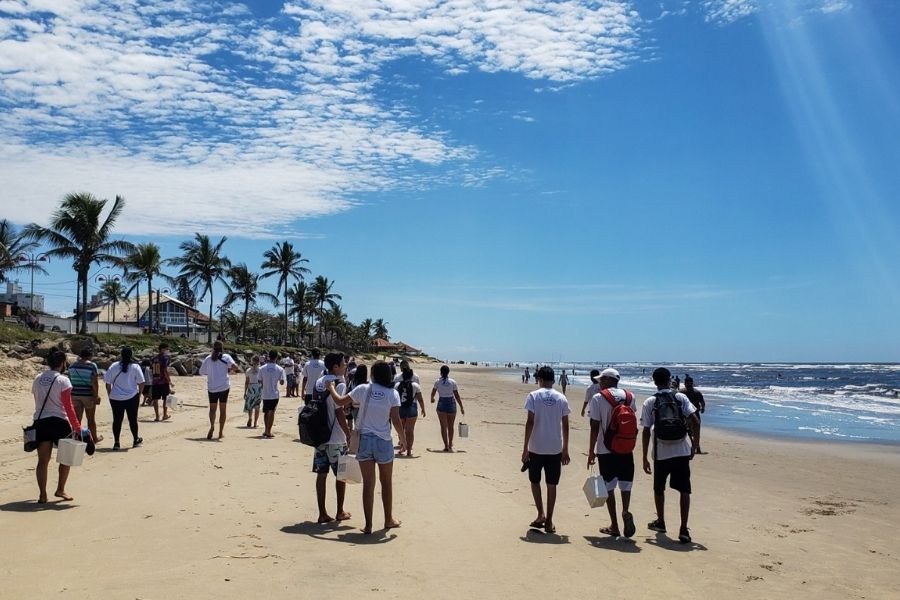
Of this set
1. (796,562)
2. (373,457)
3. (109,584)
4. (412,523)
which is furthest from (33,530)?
(796,562)

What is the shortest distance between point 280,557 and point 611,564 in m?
2.96

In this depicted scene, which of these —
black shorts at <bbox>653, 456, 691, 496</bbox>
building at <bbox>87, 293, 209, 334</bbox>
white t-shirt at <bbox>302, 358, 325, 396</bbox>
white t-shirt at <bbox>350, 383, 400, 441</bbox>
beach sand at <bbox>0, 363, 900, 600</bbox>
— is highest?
building at <bbox>87, 293, 209, 334</bbox>

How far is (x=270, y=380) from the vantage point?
43.8 feet

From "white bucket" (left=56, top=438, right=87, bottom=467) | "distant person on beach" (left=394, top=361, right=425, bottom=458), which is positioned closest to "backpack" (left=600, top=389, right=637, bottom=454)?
"distant person on beach" (left=394, top=361, right=425, bottom=458)

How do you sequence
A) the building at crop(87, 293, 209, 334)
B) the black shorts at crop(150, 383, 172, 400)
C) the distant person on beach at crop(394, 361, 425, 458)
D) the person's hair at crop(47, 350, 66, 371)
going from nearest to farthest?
the person's hair at crop(47, 350, 66, 371), the distant person on beach at crop(394, 361, 425, 458), the black shorts at crop(150, 383, 172, 400), the building at crop(87, 293, 209, 334)

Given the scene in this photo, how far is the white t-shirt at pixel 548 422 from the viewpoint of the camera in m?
7.19

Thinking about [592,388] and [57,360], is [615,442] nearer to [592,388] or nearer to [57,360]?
[57,360]

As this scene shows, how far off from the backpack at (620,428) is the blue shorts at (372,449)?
235 cm

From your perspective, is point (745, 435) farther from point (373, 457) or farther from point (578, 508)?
point (373, 457)

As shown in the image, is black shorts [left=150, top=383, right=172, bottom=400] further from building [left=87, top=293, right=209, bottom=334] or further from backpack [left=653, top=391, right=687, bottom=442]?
building [left=87, top=293, right=209, bottom=334]

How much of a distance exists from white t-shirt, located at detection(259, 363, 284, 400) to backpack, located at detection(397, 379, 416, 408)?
2639mm

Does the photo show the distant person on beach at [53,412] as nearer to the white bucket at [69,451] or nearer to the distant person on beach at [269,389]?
the white bucket at [69,451]

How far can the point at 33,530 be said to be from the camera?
6.27 m

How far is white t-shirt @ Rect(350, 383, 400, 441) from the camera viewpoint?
6.65m
